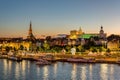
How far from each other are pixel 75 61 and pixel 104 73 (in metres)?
13.1

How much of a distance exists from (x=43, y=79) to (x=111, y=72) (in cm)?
618

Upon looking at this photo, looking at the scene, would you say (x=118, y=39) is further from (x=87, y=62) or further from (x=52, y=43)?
(x=87, y=62)

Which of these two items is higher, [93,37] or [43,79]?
[93,37]

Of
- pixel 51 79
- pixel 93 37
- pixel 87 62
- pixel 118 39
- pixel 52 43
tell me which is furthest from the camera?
pixel 52 43

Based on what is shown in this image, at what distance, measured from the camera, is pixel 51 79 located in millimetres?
25500

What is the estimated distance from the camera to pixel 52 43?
8294cm

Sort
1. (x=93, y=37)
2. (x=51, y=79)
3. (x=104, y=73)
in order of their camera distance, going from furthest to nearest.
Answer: (x=93, y=37), (x=104, y=73), (x=51, y=79)

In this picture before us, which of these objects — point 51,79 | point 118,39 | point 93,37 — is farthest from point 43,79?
point 93,37

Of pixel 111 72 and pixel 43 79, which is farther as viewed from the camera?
pixel 111 72

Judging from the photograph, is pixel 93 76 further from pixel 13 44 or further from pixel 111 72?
pixel 13 44

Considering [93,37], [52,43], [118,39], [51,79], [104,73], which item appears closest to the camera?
[51,79]

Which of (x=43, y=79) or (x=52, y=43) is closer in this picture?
(x=43, y=79)

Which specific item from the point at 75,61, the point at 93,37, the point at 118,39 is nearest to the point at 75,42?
the point at 93,37

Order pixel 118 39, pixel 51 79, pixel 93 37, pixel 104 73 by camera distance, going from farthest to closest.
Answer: pixel 93 37 → pixel 118 39 → pixel 104 73 → pixel 51 79
